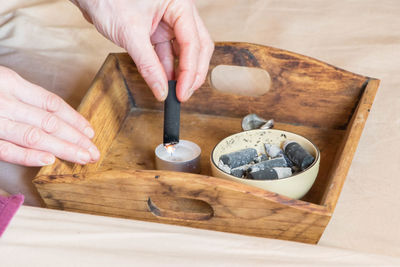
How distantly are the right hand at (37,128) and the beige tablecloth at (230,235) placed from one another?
0.27 ft

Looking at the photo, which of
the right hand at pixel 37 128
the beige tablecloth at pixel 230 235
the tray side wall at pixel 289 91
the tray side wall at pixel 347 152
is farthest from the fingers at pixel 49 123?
the tray side wall at pixel 347 152

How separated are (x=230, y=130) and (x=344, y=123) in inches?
7.5

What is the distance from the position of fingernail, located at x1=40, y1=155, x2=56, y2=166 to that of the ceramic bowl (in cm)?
21

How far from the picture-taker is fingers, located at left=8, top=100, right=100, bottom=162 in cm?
71

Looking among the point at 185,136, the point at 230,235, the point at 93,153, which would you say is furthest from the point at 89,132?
the point at 230,235

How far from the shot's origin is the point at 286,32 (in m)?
1.11

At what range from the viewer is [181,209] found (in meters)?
0.65

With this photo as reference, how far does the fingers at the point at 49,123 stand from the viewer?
71cm

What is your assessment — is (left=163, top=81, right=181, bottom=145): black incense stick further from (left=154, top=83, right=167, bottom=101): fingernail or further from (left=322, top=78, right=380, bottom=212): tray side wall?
(left=322, top=78, right=380, bottom=212): tray side wall

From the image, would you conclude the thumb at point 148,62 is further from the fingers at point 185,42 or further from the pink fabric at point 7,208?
the pink fabric at point 7,208

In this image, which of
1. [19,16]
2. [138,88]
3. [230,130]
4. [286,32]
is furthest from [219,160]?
[19,16]

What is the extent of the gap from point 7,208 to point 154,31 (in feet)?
1.20

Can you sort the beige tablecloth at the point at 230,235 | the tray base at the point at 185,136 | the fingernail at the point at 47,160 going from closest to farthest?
the beige tablecloth at the point at 230,235 → the fingernail at the point at 47,160 → the tray base at the point at 185,136

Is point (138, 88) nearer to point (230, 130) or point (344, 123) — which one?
point (230, 130)
